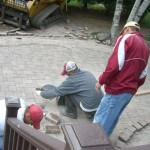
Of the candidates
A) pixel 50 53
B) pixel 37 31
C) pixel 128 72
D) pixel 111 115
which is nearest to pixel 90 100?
pixel 111 115

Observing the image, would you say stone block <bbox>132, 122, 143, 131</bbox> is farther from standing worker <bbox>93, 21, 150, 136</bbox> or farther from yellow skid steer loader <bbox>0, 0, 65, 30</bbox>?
yellow skid steer loader <bbox>0, 0, 65, 30</bbox>

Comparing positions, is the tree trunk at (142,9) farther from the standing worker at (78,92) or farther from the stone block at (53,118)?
the stone block at (53,118)

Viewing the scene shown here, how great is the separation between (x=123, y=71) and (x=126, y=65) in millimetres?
100

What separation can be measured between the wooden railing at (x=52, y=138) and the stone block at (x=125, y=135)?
2.85 m

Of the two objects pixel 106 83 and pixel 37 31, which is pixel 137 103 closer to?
pixel 106 83

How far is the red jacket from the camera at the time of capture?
4.39 meters

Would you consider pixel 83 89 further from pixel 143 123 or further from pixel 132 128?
pixel 143 123

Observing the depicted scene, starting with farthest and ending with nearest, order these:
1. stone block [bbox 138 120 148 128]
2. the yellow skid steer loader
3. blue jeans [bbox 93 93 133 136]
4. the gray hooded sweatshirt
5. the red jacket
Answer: the yellow skid steer loader
stone block [bbox 138 120 148 128]
the gray hooded sweatshirt
blue jeans [bbox 93 93 133 136]
the red jacket

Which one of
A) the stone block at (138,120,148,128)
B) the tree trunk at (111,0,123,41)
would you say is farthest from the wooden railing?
the tree trunk at (111,0,123,41)

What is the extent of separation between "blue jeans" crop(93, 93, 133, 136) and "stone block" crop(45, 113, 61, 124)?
1.07m

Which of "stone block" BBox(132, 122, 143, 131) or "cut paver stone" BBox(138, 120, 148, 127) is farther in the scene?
"cut paver stone" BBox(138, 120, 148, 127)

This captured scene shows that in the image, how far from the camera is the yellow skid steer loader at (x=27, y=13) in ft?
36.6

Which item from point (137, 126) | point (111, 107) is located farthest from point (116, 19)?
point (111, 107)

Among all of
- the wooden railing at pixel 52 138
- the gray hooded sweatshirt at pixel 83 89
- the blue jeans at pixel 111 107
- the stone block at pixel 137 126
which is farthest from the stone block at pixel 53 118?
the wooden railing at pixel 52 138
